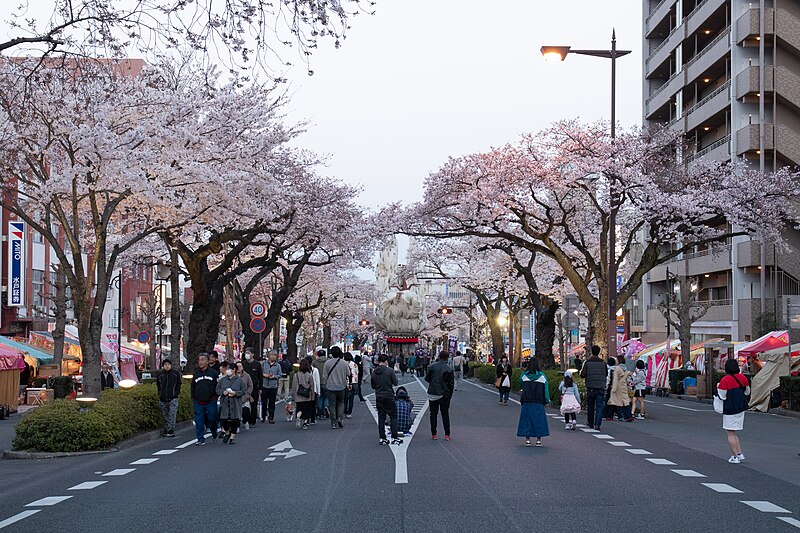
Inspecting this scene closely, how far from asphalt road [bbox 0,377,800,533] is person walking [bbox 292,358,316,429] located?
2043 mm

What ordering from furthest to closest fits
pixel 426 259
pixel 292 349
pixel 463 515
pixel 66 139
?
pixel 292 349
pixel 426 259
pixel 66 139
pixel 463 515

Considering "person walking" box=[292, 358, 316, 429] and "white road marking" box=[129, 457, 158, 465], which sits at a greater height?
"person walking" box=[292, 358, 316, 429]

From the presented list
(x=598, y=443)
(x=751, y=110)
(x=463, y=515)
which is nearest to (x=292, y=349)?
(x=751, y=110)

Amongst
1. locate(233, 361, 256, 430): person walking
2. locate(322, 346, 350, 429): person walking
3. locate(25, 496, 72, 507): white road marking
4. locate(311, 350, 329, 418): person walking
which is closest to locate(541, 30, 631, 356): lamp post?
locate(311, 350, 329, 418): person walking

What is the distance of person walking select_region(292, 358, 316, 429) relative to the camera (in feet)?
73.4

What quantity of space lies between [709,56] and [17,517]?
1965 inches

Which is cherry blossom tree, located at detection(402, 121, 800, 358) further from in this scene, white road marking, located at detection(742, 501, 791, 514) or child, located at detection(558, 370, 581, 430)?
white road marking, located at detection(742, 501, 791, 514)

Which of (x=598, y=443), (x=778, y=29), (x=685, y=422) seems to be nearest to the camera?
(x=598, y=443)

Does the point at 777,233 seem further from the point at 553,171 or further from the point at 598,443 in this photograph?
the point at 598,443

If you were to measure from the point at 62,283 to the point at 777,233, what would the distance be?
2517cm

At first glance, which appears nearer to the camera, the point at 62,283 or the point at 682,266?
the point at 62,283

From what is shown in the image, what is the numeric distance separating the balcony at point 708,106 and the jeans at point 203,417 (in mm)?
38665

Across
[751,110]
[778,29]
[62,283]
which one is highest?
[778,29]

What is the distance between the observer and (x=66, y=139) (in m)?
23.2
